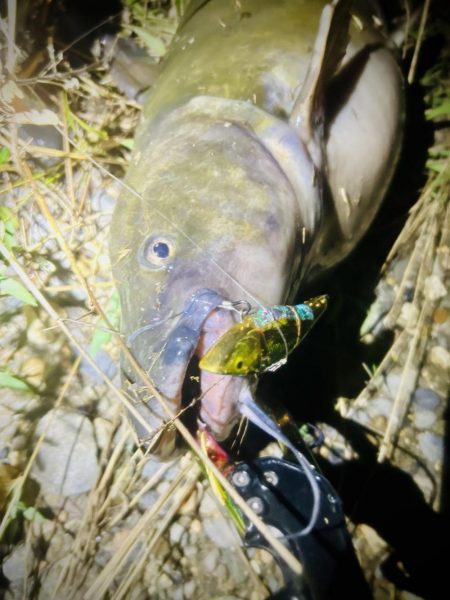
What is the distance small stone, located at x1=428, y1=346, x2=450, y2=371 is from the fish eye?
177 cm

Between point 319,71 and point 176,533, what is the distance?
2221 millimetres

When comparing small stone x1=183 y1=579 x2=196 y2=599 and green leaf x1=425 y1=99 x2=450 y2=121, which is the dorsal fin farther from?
small stone x1=183 y1=579 x2=196 y2=599

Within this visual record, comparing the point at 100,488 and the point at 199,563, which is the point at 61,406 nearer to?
the point at 100,488

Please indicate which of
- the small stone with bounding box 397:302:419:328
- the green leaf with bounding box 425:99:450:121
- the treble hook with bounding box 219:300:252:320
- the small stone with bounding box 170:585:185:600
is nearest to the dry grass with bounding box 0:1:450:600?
the small stone with bounding box 397:302:419:328

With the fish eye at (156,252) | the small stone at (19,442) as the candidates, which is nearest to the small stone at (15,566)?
the small stone at (19,442)

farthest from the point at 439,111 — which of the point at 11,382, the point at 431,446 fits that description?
the point at 11,382

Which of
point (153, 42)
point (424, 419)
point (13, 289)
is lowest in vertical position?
point (424, 419)

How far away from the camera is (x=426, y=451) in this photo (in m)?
2.29

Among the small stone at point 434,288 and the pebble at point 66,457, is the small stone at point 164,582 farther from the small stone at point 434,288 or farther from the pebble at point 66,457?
the small stone at point 434,288

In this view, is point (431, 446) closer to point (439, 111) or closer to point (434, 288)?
point (434, 288)

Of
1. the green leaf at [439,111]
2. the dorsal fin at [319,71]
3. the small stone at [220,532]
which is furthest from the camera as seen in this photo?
the green leaf at [439,111]

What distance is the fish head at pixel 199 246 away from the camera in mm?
1457

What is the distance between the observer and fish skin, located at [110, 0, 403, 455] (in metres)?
1.62

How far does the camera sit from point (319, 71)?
5.96 ft
